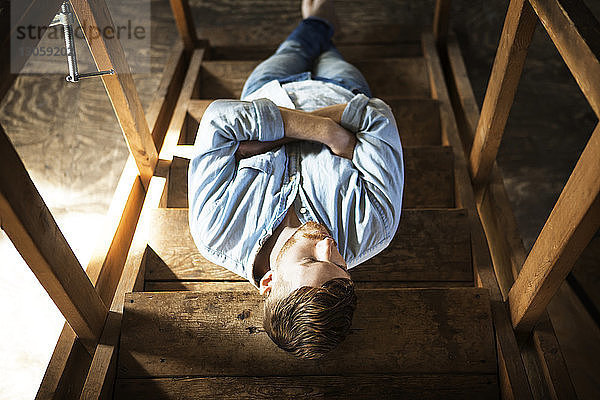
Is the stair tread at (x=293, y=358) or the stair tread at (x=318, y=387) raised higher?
the stair tread at (x=293, y=358)

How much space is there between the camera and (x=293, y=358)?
131cm

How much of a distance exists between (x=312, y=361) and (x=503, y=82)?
0.86 metres

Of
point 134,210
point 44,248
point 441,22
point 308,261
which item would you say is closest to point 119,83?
point 134,210

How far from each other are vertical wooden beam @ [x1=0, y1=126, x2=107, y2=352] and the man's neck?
377 millimetres

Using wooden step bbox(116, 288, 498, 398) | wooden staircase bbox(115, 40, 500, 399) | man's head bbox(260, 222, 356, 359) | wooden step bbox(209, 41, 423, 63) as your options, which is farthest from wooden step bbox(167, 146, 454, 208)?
wooden step bbox(209, 41, 423, 63)

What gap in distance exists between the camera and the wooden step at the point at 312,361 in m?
1.31

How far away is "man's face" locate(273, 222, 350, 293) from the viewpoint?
1181mm

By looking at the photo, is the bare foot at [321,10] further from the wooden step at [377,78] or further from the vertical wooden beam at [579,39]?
the vertical wooden beam at [579,39]

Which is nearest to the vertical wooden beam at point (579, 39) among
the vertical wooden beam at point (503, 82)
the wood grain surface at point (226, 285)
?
the vertical wooden beam at point (503, 82)

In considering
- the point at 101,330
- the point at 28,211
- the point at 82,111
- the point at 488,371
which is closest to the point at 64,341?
the point at 101,330

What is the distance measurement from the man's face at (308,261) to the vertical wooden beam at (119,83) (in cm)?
63

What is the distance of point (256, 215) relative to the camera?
1.40 meters

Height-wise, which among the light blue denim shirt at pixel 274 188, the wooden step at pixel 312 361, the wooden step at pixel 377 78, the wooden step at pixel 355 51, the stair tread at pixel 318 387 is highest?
the light blue denim shirt at pixel 274 188

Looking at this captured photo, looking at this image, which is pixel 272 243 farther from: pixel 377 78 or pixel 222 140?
pixel 377 78
